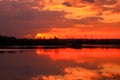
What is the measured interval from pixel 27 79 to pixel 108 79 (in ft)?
20.8

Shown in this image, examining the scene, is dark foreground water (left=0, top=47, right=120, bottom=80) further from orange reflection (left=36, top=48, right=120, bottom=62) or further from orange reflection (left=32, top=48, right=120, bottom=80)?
orange reflection (left=36, top=48, right=120, bottom=62)

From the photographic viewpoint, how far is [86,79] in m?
25.0

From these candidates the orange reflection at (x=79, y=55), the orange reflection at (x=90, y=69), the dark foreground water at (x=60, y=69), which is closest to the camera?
the orange reflection at (x=90, y=69)

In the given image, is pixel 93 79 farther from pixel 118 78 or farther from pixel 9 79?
pixel 9 79

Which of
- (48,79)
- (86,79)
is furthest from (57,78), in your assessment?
(86,79)

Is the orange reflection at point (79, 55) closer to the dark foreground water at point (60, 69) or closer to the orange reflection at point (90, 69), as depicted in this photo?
the orange reflection at point (90, 69)

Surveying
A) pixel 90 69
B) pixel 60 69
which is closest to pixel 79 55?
pixel 60 69

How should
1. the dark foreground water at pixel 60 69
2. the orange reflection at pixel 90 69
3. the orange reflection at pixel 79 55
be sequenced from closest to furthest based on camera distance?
the orange reflection at pixel 90 69 < the dark foreground water at pixel 60 69 < the orange reflection at pixel 79 55

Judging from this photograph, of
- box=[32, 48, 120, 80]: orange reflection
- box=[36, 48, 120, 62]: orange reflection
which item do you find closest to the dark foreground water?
box=[32, 48, 120, 80]: orange reflection

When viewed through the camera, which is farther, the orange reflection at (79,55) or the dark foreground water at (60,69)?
the orange reflection at (79,55)

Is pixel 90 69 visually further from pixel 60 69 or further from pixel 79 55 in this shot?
pixel 79 55

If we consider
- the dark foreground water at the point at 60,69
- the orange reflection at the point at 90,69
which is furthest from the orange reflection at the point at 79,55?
the dark foreground water at the point at 60,69

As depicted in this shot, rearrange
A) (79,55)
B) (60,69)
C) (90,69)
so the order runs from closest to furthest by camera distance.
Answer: (90,69) < (60,69) < (79,55)

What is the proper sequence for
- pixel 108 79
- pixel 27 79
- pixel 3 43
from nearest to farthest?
pixel 108 79 → pixel 27 79 → pixel 3 43
